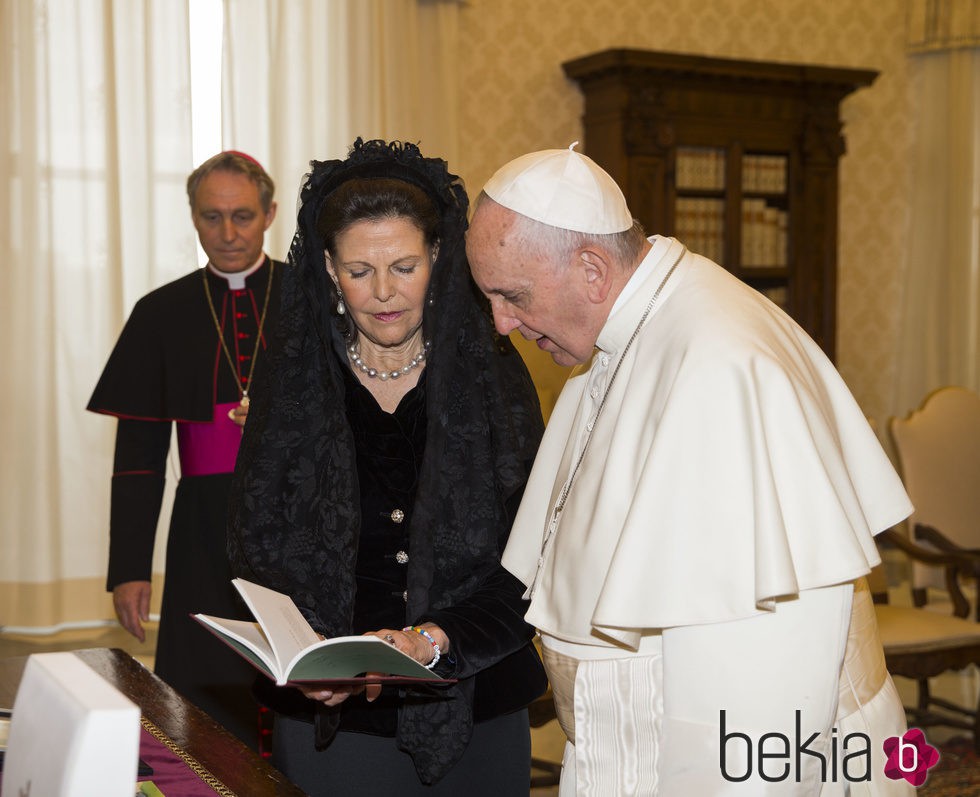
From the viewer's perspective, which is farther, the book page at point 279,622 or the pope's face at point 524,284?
the pope's face at point 524,284

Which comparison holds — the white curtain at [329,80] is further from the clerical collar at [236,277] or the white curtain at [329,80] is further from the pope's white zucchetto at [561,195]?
the pope's white zucchetto at [561,195]

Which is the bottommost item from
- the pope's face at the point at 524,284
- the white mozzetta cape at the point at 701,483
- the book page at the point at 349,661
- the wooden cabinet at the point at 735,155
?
the book page at the point at 349,661

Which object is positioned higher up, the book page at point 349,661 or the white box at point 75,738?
the white box at point 75,738

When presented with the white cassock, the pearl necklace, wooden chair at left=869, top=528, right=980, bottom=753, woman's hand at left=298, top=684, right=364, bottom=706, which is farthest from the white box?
wooden chair at left=869, top=528, right=980, bottom=753

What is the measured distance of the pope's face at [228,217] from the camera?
11.3 ft

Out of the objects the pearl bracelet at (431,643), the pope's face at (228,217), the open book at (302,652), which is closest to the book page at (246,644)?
the open book at (302,652)

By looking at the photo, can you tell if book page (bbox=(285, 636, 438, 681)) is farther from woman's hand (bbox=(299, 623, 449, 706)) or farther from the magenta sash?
the magenta sash

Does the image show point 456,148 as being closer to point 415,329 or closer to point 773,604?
point 415,329

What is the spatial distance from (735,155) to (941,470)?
2549mm

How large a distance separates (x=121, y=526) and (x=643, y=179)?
404cm

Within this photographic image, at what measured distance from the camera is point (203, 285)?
3572 millimetres

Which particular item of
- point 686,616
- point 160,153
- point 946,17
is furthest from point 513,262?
point 946,17

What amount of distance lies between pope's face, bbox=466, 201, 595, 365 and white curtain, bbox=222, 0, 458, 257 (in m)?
4.53

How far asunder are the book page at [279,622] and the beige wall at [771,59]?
5071mm
